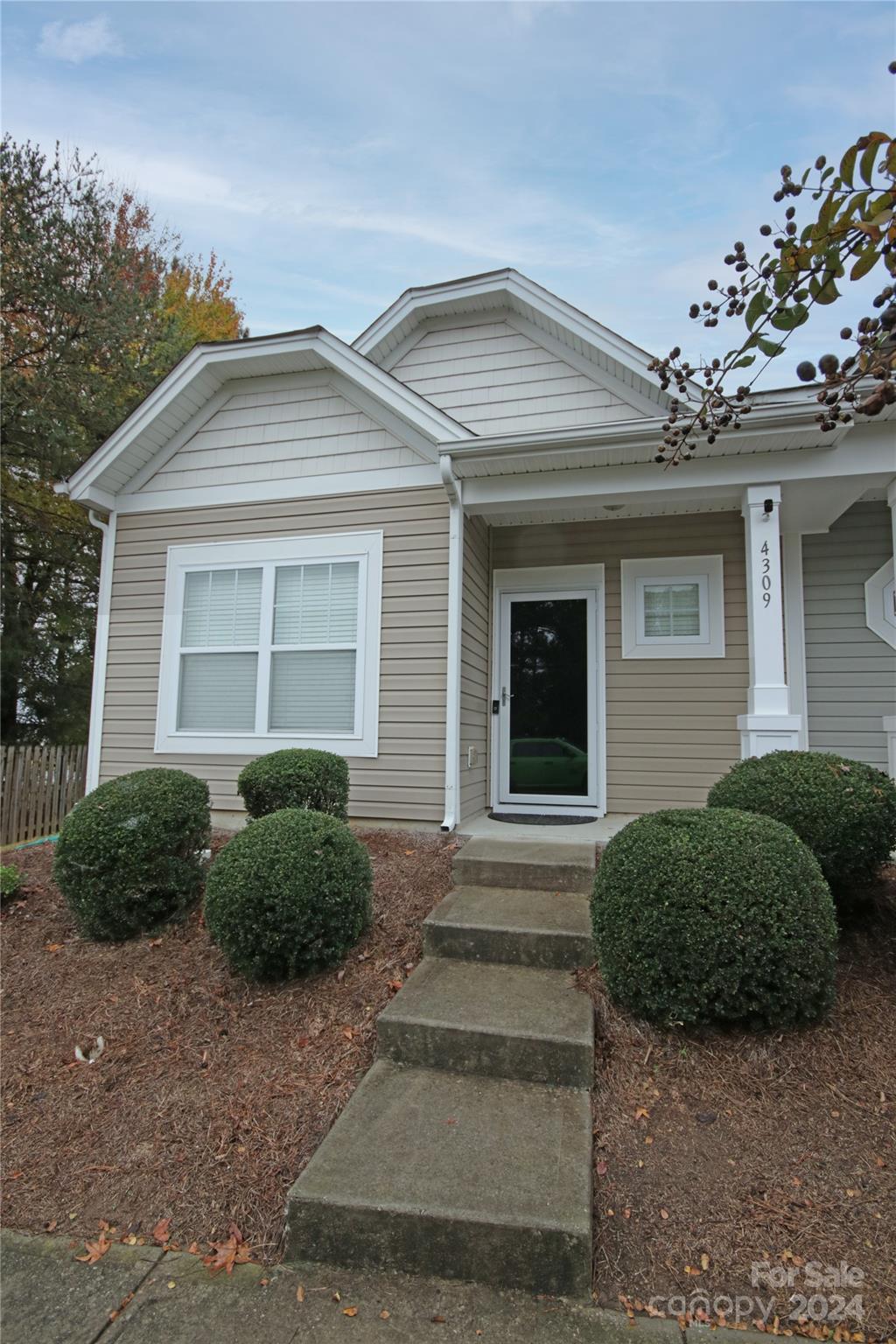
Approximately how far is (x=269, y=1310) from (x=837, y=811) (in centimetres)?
307

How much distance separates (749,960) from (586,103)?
5049 millimetres

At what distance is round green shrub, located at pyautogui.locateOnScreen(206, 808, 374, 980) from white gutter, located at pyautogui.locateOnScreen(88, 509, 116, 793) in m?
3.49

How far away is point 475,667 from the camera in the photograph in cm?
608

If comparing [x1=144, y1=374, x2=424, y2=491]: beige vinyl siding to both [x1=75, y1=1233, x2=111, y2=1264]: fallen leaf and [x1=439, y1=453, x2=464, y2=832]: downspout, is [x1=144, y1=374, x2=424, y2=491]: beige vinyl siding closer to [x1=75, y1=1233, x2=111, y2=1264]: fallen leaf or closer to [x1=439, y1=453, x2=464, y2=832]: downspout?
[x1=439, y1=453, x2=464, y2=832]: downspout

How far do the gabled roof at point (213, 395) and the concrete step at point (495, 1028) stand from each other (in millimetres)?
3981

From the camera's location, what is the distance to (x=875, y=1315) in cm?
173

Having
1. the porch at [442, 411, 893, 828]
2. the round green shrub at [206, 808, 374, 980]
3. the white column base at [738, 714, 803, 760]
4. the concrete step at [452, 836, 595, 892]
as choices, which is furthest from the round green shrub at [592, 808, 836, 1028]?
the porch at [442, 411, 893, 828]

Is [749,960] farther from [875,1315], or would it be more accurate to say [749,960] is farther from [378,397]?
[378,397]

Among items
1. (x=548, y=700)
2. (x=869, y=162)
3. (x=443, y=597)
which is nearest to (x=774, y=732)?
(x=548, y=700)

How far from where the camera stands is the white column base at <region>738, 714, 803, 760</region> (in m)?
4.69

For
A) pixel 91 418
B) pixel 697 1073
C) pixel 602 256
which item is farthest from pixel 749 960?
pixel 91 418

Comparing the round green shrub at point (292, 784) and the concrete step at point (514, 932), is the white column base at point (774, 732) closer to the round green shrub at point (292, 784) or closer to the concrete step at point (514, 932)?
the concrete step at point (514, 932)

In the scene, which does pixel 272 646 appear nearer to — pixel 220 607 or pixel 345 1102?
pixel 220 607

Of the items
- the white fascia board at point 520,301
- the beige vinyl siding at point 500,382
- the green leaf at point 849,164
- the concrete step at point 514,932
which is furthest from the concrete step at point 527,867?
the white fascia board at point 520,301
